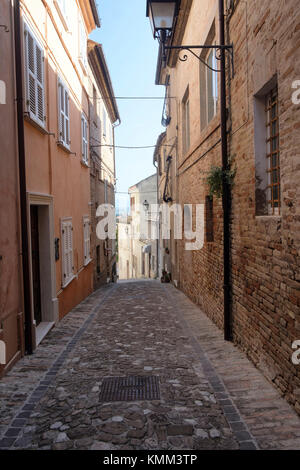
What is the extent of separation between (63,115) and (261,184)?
577 cm

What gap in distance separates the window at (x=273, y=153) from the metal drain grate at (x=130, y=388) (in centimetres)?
252

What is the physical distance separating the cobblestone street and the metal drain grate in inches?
2.9

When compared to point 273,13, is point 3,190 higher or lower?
lower

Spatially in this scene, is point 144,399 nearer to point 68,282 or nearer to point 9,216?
point 9,216

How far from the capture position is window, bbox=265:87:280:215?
4.77 meters

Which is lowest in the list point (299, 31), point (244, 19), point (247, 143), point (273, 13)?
point (247, 143)

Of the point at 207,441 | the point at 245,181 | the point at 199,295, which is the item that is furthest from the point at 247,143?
the point at 199,295

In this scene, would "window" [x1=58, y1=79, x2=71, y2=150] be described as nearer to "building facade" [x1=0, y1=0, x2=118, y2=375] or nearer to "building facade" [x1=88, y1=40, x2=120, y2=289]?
"building facade" [x1=0, y1=0, x2=118, y2=375]

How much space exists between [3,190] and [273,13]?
12.4 ft

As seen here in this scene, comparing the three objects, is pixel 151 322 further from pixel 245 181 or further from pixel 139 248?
pixel 139 248
